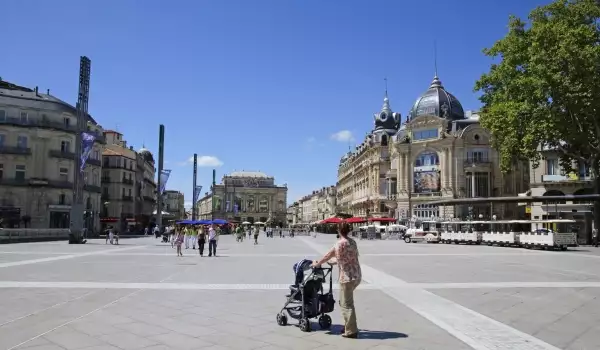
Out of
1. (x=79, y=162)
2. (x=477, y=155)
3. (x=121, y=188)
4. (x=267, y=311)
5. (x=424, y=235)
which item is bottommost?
(x=267, y=311)

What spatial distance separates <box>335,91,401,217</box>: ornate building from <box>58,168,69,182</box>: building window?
4934cm

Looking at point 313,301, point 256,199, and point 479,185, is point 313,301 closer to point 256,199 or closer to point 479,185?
point 479,185

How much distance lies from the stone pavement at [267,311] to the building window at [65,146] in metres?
46.5

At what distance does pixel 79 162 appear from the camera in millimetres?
37312

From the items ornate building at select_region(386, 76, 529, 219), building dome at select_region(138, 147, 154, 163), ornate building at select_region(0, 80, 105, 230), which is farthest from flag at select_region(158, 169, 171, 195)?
building dome at select_region(138, 147, 154, 163)

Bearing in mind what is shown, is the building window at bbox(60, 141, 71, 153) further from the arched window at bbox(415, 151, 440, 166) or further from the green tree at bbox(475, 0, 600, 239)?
the arched window at bbox(415, 151, 440, 166)

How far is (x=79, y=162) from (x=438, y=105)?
194 ft

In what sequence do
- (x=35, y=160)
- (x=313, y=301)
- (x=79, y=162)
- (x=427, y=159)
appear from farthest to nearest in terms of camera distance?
(x=427, y=159) → (x=35, y=160) → (x=79, y=162) → (x=313, y=301)

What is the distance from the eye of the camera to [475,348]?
23.2ft

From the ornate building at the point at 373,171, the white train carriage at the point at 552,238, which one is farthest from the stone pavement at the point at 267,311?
the ornate building at the point at 373,171

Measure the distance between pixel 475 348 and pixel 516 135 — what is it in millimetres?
35941

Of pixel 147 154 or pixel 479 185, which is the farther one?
pixel 147 154

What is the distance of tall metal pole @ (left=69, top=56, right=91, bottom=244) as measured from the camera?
124ft

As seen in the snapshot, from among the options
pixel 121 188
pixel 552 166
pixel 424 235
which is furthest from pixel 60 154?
pixel 552 166
